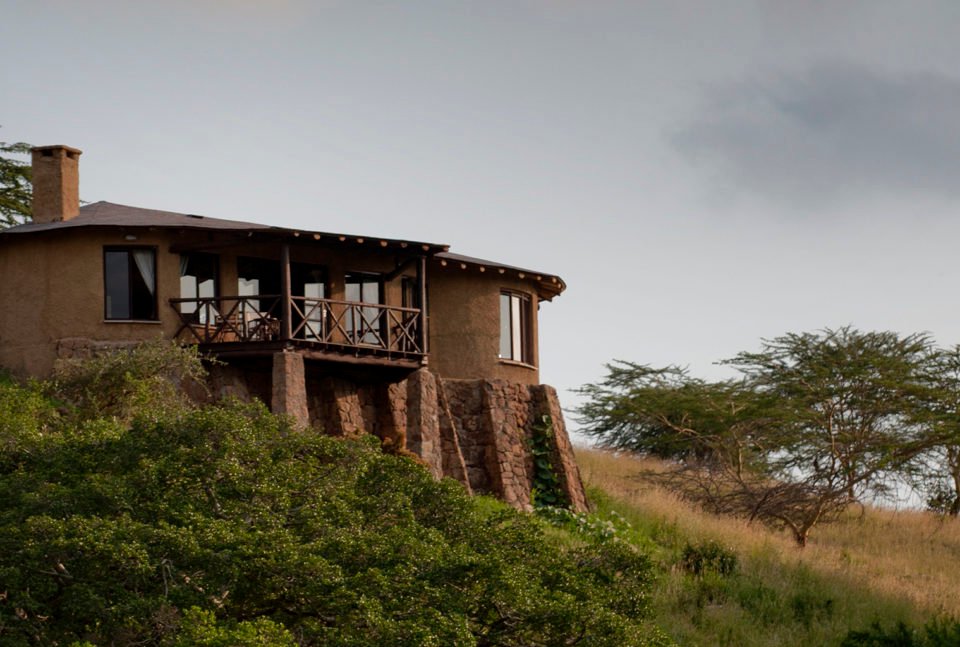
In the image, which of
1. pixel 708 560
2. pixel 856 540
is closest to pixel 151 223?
pixel 708 560

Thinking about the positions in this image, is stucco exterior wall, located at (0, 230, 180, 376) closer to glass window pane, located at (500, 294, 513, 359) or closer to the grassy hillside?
glass window pane, located at (500, 294, 513, 359)

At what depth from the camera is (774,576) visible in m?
30.3

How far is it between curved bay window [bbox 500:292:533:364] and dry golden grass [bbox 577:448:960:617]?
3968 mm

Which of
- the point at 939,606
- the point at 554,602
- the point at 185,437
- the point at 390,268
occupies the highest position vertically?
the point at 390,268

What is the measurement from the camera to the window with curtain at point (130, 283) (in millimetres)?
29547

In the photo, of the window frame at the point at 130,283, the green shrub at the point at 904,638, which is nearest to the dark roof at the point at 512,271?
the window frame at the point at 130,283

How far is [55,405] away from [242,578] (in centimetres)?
1165

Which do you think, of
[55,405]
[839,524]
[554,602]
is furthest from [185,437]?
[839,524]

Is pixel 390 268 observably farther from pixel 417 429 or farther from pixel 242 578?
pixel 242 578

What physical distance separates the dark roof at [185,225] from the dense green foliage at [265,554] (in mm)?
9512

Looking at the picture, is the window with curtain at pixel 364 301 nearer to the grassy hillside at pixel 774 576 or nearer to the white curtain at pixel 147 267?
the white curtain at pixel 147 267

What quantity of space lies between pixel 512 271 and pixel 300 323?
634 cm

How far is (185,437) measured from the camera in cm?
1888

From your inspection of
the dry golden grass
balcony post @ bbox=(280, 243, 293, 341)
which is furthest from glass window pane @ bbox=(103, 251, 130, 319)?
the dry golden grass
